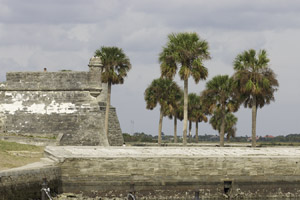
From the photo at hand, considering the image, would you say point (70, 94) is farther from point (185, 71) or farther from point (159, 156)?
point (159, 156)

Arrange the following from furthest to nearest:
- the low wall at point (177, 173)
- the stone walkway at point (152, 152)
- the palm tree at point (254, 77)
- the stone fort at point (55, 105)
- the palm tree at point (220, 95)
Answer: the palm tree at point (220, 95) < the palm tree at point (254, 77) < the stone fort at point (55, 105) < the stone walkway at point (152, 152) < the low wall at point (177, 173)

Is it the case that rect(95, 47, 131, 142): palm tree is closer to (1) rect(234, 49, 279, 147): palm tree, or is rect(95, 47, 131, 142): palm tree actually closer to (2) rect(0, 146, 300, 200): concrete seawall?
(1) rect(234, 49, 279, 147): palm tree

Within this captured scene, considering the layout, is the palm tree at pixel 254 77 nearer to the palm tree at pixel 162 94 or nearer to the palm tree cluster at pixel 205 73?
the palm tree cluster at pixel 205 73

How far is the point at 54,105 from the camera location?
34438 millimetres

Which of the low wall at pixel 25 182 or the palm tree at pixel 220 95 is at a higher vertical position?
the palm tree at pixel 220 95

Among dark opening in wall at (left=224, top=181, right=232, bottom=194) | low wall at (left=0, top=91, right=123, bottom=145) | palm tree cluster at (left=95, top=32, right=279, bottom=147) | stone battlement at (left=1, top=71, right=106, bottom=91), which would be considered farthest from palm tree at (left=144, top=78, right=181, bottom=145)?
dark opening in wall at (left=224, top=181, right=232, bottom=194)

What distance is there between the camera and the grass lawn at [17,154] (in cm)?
2417

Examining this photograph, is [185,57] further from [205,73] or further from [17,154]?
[17,154]

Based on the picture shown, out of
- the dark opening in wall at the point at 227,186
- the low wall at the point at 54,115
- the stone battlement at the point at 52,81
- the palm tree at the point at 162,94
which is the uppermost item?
the palm tree at the point at 162,94

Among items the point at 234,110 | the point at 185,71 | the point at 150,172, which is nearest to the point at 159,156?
the point at 150,172

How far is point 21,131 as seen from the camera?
112 feet

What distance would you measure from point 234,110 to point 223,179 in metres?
26.0

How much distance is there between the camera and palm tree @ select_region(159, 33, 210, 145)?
37344 mm

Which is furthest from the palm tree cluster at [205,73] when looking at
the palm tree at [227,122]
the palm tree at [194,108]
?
the palm tree at [227,122]
